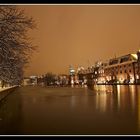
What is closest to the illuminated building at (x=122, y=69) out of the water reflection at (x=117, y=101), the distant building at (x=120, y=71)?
the distant building at (x=120, y=71)

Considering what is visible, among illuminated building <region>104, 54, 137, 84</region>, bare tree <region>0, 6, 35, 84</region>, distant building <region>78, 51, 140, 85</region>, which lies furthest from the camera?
illuminated building <region>104, 54, 137, 84</region>

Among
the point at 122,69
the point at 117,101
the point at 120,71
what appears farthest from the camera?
the point at 120,71

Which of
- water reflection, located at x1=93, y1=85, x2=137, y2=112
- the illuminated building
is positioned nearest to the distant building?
the illuminated building

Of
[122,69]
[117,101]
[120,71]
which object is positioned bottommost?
[117,101]

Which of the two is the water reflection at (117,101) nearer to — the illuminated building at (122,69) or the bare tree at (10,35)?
the bare tree at (10,35)

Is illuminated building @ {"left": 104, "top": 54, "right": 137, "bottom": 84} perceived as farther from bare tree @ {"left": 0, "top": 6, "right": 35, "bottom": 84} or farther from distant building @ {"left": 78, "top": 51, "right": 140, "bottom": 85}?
bare tree @ {"left": 0, "top": 6, "right": 35, "bottom": 84}

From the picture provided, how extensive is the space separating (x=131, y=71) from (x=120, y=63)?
16967 mm

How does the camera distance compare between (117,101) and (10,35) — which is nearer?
(10,35)

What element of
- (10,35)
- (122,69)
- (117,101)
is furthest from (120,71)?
(10,35)

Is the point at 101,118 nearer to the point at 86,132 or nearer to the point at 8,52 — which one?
the point at 86,132

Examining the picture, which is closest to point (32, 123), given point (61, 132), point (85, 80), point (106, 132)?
point (61, 132)

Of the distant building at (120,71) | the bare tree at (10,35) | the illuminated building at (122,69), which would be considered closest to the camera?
the bare tree at (10,35)

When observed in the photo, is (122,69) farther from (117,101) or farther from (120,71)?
(117,101)

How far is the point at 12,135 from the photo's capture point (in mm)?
11914
